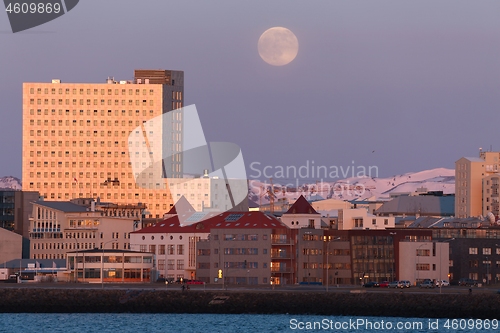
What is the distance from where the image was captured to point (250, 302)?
144m

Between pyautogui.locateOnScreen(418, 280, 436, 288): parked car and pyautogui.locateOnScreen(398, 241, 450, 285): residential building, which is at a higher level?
pyautogui.locateOnScreen(398, 241, 450, 285): residential building

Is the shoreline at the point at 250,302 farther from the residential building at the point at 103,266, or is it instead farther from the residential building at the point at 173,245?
the residential building at the point at 173,245

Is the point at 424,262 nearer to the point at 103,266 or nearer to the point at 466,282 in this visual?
the point at 466,282

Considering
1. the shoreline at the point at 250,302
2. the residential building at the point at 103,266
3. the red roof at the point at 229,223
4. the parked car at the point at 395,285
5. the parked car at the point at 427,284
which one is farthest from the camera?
the red roof at the point at 229,223

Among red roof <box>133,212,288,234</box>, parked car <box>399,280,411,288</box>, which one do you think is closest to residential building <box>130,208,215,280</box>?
red roof <box>133,212,288,234</box>

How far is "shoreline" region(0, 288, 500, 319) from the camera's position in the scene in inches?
5438

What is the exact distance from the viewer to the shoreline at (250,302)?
138125mm

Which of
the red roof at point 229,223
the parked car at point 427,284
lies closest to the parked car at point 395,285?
the parked car at point 427,284

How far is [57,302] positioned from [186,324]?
2237 cm

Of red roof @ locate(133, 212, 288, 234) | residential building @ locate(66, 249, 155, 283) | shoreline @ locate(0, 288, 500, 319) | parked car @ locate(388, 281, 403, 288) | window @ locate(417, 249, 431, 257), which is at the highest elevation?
red roof @ locate(133, 212, 288, 234)

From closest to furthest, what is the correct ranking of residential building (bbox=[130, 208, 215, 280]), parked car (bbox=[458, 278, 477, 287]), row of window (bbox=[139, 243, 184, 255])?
parked car (bbox=[458, 278, 477, 287]), residential building (bbox=[130, 208, 215, 280]), row of window (bbox=[139, 243, 184, 255])

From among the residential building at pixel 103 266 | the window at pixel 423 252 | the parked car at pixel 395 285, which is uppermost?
the window at pixel 423 252

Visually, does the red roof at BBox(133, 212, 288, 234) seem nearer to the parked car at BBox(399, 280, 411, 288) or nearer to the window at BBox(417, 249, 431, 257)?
the window at BBox(417, 249, 431, 257)

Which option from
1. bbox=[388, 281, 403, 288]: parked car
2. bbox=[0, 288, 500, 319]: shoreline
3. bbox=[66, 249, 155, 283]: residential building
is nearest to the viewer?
bbox=[0, 288, 500, 319]: shoreline
